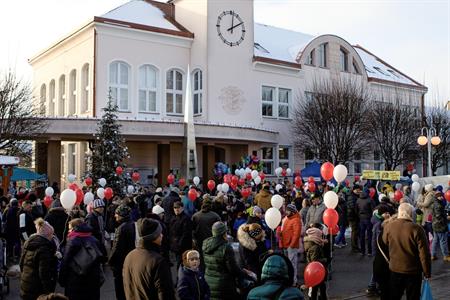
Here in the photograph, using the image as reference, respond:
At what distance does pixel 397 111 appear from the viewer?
108ft

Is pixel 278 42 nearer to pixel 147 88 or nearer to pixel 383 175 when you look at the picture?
pixel 147 88

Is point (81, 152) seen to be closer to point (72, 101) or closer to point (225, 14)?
point (72, 101)

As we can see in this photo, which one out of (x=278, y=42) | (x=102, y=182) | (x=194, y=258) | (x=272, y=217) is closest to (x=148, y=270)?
(x=194, y=258)

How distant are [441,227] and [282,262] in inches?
361

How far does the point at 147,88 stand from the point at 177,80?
2.17 m

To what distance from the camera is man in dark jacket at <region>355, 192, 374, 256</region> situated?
12.3 m

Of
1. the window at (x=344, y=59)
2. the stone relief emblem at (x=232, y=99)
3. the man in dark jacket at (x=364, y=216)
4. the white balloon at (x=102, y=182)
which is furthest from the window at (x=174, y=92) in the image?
the man in dark jacket at (x=364, y=216)

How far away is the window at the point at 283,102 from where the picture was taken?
32781 millimetres

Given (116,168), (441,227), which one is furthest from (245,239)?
(116,168)

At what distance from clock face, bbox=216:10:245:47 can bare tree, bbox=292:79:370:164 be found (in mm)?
6140

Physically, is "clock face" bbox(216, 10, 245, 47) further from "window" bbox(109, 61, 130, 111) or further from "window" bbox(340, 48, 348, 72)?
"window" bbox(340, 48, 348, 72)

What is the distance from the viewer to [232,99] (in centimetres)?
3017

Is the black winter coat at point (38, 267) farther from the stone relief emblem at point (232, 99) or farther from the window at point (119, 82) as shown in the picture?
the stone relief emblem at point (232, 99)

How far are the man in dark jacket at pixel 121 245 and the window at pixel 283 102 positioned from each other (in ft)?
86.1
